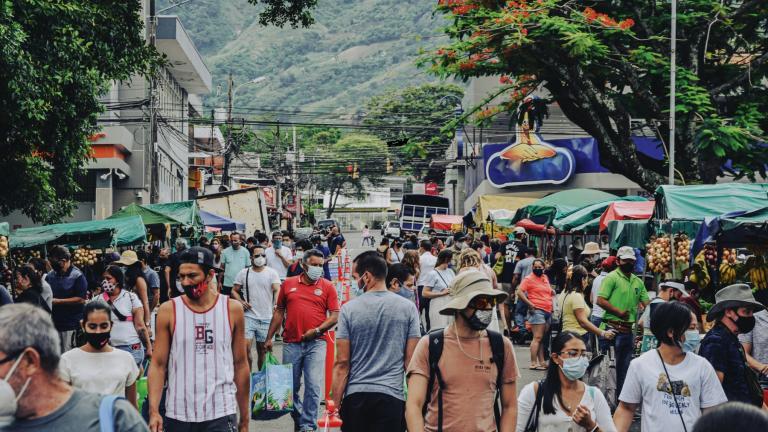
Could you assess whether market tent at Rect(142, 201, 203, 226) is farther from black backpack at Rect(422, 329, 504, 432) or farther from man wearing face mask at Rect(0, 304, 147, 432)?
man wearing face mask at Rect(0, 304, 147, 432)

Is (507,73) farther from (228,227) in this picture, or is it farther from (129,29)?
(228,227)

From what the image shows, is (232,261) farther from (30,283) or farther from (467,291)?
(467,291)

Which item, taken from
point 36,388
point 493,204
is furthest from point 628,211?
point 493,204

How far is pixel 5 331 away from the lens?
10.9ft

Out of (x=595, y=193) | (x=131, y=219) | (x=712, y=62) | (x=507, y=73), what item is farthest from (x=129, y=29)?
(x=712, y=62)

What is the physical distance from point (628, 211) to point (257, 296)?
730 centimetres

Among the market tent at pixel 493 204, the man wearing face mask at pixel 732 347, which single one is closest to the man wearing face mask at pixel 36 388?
the man wearing face mask at pixel 732 347

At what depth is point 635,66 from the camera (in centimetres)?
2412

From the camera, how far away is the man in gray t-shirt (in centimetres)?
755

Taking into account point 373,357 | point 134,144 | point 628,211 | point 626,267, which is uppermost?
point 134,144

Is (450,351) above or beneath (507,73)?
beneath

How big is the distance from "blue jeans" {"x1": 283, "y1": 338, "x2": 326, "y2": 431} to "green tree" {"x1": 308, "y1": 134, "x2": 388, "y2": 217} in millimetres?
81383

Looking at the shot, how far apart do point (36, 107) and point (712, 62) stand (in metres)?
15.9

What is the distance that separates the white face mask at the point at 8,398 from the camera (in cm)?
323
